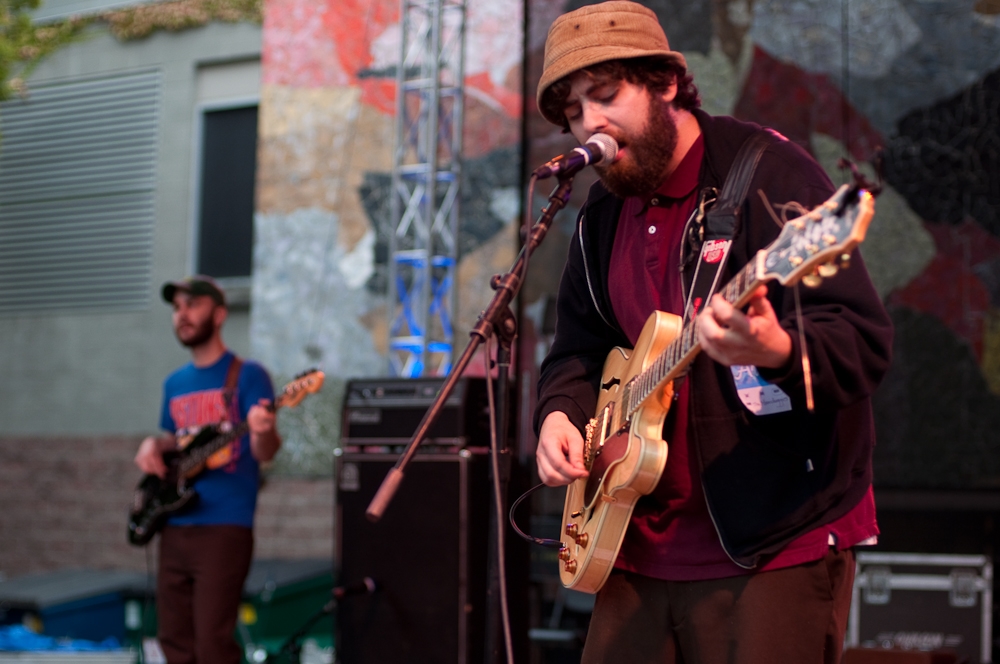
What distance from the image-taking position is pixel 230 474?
4.54 metres

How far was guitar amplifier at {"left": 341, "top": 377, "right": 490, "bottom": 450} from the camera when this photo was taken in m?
3.78

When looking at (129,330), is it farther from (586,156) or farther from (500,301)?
(586,156)

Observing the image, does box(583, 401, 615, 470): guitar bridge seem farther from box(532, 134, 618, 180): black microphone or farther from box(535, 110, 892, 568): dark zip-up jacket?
box(532, 134, 618, 180): black microphone

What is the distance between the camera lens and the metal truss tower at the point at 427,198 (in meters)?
5.72

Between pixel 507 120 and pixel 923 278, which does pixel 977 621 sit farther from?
pixel 507 120

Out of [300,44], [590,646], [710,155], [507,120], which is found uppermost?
[300,44]

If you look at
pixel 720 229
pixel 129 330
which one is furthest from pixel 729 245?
pixel 129 330

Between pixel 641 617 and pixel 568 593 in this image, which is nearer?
pixel 641 617

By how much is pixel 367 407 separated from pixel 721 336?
276 cm

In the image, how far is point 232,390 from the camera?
184 inches

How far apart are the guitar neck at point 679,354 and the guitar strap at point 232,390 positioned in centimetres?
308

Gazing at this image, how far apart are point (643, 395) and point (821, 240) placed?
19.5 inches

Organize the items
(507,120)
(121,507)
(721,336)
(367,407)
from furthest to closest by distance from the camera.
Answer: (121,507)
(507,120)
(367,407)
(721,336)

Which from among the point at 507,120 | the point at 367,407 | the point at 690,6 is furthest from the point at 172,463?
the point at 690,6
